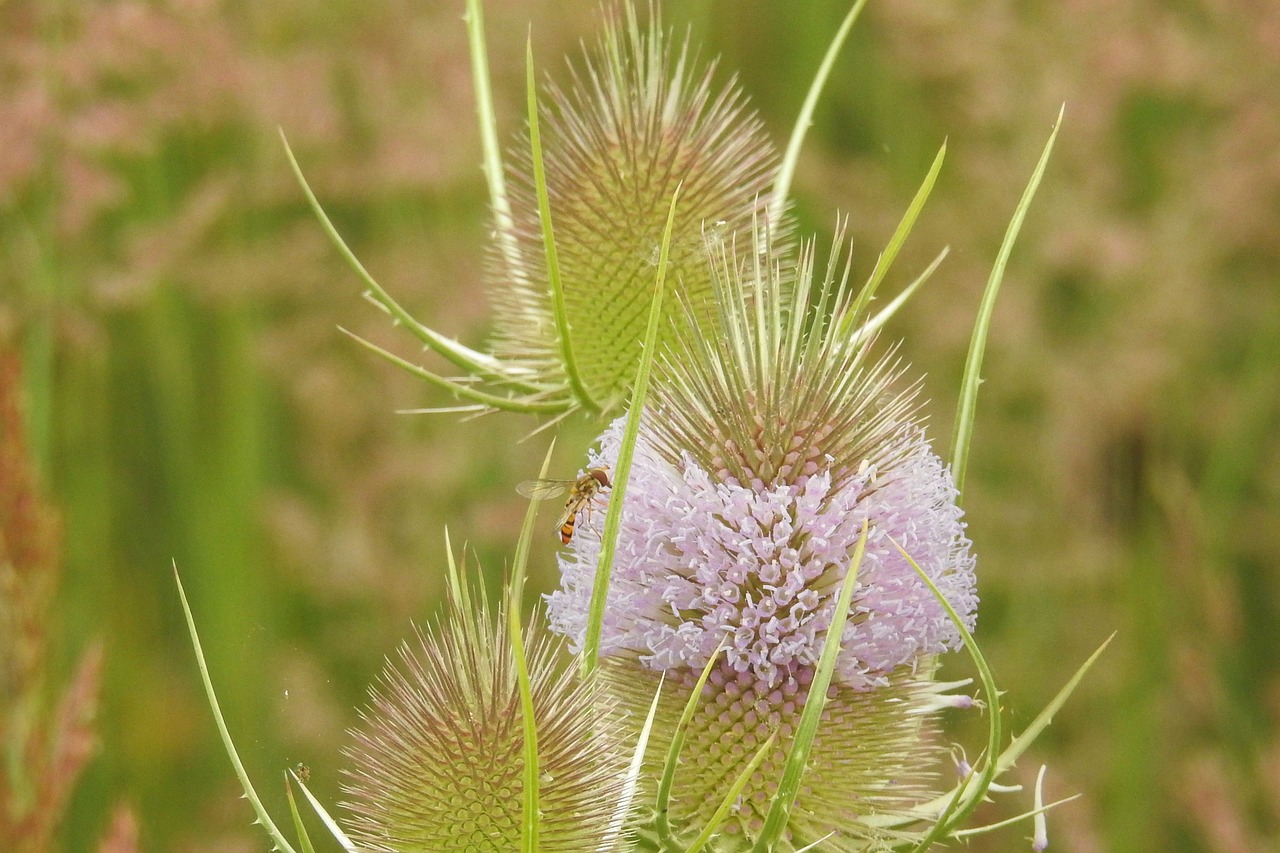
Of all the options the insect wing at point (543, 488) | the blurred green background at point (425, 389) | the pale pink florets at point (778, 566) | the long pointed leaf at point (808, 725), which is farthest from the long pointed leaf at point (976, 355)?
the blurred green background at point (425, 389)

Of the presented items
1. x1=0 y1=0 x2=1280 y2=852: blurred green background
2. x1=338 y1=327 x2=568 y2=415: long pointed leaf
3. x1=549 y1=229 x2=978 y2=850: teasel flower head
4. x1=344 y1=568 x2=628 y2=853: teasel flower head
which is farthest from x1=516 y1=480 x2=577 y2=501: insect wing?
x1=0 y1=0 x2=1280 y2=852: blurred green background

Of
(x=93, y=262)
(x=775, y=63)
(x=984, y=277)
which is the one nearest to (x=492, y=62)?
(x=775, y=63)

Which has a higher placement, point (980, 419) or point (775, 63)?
point (775, 63)

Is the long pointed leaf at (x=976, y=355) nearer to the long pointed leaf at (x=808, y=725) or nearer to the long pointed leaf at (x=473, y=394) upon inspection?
the long pointed leaf at (x=808, y=725)

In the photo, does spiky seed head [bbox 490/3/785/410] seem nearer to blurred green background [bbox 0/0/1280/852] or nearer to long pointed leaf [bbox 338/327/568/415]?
long pointed leaf [bbox 338/327/568/415]

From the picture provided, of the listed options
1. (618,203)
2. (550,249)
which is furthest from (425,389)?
(550,249)

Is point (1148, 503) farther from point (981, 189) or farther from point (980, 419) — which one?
point (981, 189)

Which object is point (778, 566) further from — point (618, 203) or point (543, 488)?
point (618, 203)
